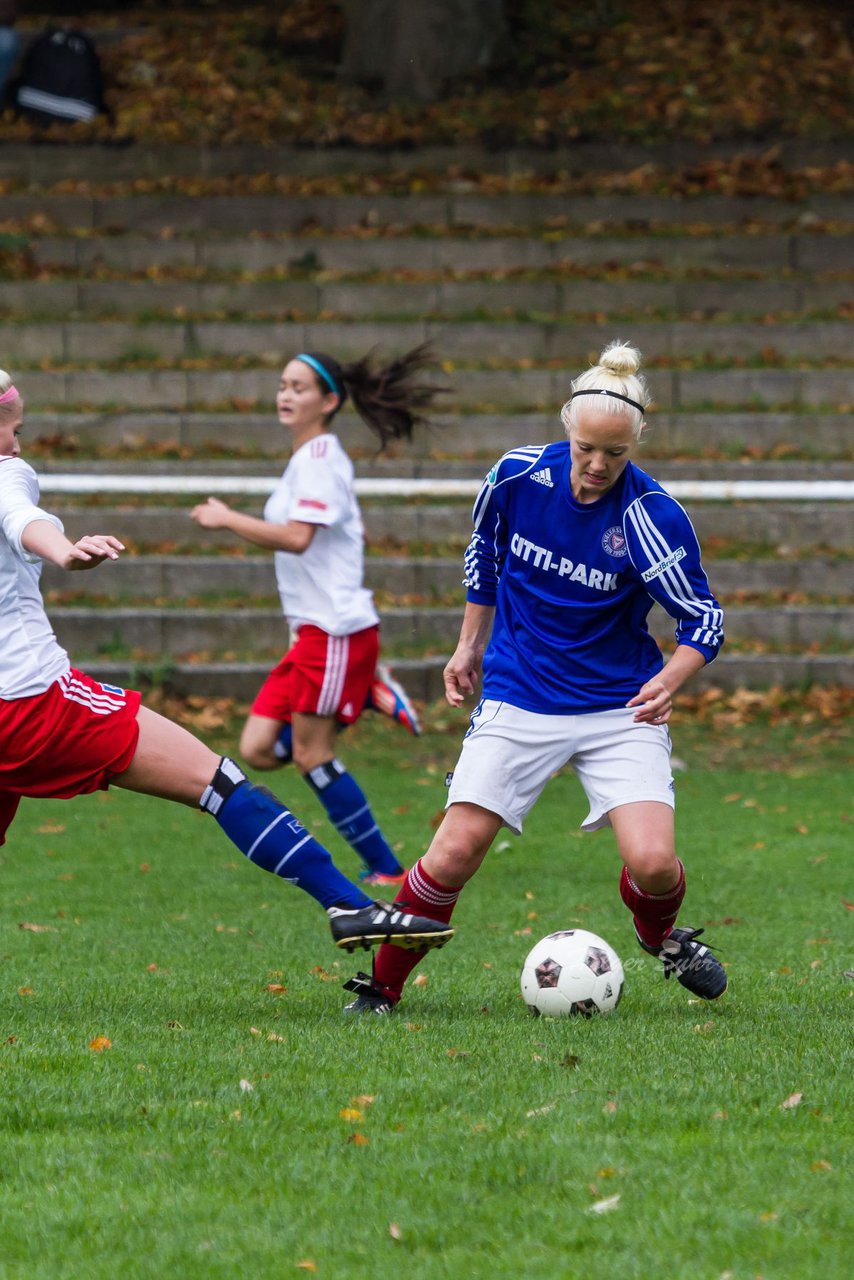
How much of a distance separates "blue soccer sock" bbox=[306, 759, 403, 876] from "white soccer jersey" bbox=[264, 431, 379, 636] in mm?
652

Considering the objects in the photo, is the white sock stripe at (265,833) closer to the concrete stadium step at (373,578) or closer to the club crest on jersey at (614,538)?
the club crest on jersey at (614,538)

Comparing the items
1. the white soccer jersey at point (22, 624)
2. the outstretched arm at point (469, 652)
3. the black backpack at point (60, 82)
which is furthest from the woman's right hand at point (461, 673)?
the black backpack at point (60, 82)

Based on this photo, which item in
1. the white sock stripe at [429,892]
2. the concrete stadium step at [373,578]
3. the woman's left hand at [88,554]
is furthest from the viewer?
the concrete stadium step at [373,578]

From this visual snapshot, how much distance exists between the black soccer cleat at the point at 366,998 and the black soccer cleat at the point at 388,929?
0.18 m

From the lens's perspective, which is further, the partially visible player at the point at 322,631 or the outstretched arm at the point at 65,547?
the partially visible player at the point at 322,631

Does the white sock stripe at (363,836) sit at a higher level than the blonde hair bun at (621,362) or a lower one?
lower

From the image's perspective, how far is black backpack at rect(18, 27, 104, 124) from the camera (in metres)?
18.0

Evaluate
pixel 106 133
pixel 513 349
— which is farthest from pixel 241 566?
pixel 106 133

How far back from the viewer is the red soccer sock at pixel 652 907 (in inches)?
211

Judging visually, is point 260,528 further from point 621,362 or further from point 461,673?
point 621,362

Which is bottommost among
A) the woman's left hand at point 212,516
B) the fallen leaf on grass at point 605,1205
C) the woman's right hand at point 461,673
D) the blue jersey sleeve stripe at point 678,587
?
the fallen leaf on grass at point 605,1205

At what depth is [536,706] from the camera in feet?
17.3

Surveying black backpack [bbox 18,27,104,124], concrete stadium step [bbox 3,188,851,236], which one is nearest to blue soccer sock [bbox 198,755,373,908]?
concrete stadium step [bbox 3,188,851,236]

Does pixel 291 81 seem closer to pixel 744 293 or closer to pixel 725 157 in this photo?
pixel 725 157
